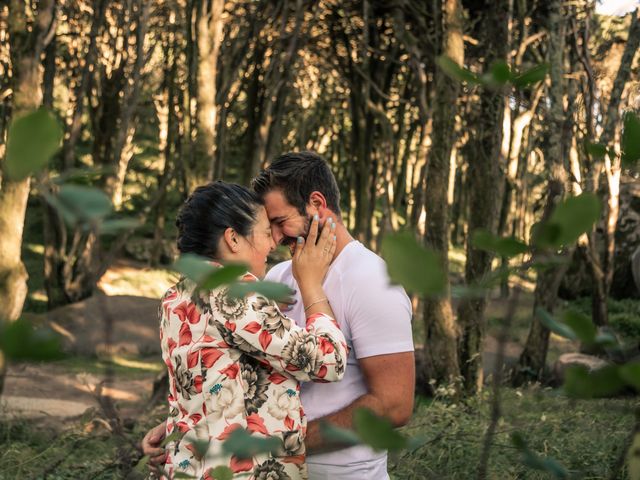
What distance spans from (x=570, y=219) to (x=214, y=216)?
7.02ft

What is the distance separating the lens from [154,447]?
113 inches

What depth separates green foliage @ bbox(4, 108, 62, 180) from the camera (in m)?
0.68

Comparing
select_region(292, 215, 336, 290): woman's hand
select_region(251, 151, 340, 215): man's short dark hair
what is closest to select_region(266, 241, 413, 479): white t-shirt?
select_region(292, 215, 336, 290): woman's hand

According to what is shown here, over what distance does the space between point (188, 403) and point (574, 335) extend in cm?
203

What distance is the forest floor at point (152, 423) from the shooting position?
4.93 metres

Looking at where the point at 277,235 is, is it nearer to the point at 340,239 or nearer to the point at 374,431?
the point at 340,239

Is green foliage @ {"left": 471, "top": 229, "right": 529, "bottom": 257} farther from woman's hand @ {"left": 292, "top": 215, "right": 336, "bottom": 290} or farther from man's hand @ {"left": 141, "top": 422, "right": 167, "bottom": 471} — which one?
woman's hand @ {"left": 292, "top": 215, "right": 336, "bottom": 290}

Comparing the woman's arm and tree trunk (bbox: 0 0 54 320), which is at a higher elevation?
tree trunk (bbox: 0 0 54 320)

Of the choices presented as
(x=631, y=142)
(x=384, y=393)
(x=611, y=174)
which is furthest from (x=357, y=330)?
(x=611, y=174)

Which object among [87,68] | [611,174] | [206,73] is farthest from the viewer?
[87,68]

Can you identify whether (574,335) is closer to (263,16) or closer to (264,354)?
(264,354)

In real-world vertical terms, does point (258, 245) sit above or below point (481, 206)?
below

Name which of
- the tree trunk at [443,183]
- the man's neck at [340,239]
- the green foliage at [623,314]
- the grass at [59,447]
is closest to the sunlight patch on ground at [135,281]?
the green foliage at [623,314]

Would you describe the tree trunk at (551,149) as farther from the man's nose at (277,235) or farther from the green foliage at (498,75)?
the green foliage at (498,75)
